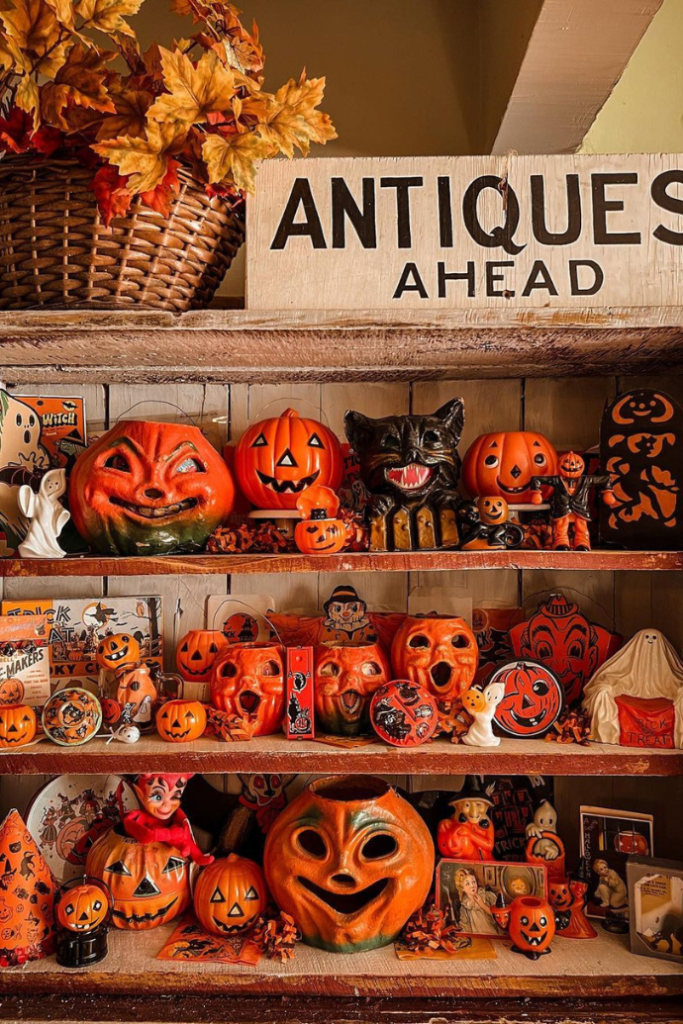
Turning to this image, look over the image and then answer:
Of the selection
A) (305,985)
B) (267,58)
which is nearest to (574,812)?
(305,985)

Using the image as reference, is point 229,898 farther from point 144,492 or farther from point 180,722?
point 144,492

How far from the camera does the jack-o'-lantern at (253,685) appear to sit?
72.6 inches

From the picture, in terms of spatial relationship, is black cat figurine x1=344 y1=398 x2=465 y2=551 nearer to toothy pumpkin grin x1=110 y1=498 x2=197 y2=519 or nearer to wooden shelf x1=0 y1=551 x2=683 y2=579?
wooden shelf x1=0 y1=551 x2=683 y2=579

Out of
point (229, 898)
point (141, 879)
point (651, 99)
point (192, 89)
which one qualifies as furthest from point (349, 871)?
point (651, 99)

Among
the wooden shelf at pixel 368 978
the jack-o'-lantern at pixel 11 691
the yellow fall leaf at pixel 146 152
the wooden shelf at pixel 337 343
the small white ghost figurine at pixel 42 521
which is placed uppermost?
the yellow fall leaf at pixel 146 152

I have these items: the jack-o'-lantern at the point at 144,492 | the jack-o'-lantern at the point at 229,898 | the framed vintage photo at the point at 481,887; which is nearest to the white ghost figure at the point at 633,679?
the framed vintage photo at the point at 481,887

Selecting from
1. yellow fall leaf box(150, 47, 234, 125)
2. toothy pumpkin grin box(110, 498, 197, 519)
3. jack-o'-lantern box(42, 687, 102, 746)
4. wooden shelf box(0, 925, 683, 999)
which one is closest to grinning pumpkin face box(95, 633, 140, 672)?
jack-o'-lantern box(42, 687, 102, 746)

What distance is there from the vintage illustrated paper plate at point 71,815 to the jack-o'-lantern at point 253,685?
44 cm

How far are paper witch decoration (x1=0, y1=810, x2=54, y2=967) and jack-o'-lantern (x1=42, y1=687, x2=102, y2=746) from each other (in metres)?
0.21

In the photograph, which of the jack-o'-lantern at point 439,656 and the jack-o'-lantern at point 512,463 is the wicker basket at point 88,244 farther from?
the jack-o'-lantern at point 439,656

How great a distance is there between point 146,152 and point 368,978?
5.80ft

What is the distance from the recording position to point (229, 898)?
1.78 metres

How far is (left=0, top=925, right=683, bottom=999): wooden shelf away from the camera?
1658 millimetres

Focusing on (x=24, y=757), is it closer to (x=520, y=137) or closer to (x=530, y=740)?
(x=530, y=740)
